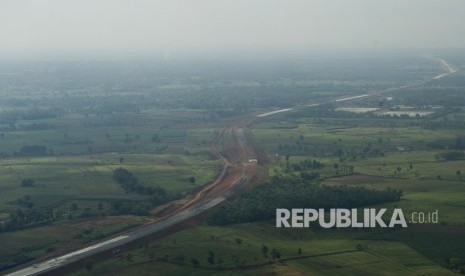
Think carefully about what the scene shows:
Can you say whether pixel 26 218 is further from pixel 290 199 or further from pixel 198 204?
pixel 290 199

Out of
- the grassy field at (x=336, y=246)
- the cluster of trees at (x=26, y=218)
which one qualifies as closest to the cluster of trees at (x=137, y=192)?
the cluster of trees at (x=26, y=218)

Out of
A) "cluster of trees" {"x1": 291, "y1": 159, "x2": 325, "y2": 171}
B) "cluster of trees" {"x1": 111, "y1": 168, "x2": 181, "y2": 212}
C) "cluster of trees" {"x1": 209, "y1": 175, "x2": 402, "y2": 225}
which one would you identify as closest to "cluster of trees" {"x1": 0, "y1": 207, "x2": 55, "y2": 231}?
"cluster of trees" {"x1": 111, "y1": 168, "x2": 181, "y2": 212}

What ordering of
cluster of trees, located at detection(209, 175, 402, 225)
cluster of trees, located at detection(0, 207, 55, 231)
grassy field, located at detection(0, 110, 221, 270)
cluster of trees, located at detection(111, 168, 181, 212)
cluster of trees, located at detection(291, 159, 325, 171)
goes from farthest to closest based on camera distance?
1. cluster of trees, located at detection(291, 159, 325, 171)
2. cluster of trees, located at detection(111, 168, 181, 212)
3. cluster of trees, located at detection(209, 175, 402, 225)
4. cluster of trees, located at detection(0, 207, 55, 231)
5. grassy field, located at detection(0, 110, 221, 270)

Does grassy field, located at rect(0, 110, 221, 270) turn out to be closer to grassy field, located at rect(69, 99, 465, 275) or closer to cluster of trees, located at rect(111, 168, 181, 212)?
cluster of trees, located at rect(111, 168, 181, 212)

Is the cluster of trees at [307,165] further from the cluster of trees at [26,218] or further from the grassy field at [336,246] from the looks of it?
the cluster of trees at [26,218]

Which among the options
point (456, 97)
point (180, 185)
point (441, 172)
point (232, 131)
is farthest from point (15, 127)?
point (456, 97)

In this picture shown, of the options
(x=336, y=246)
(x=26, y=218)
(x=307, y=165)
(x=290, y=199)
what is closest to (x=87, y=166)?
(x=26, y=218)

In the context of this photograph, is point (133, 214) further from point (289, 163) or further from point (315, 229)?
point (289, 163)
